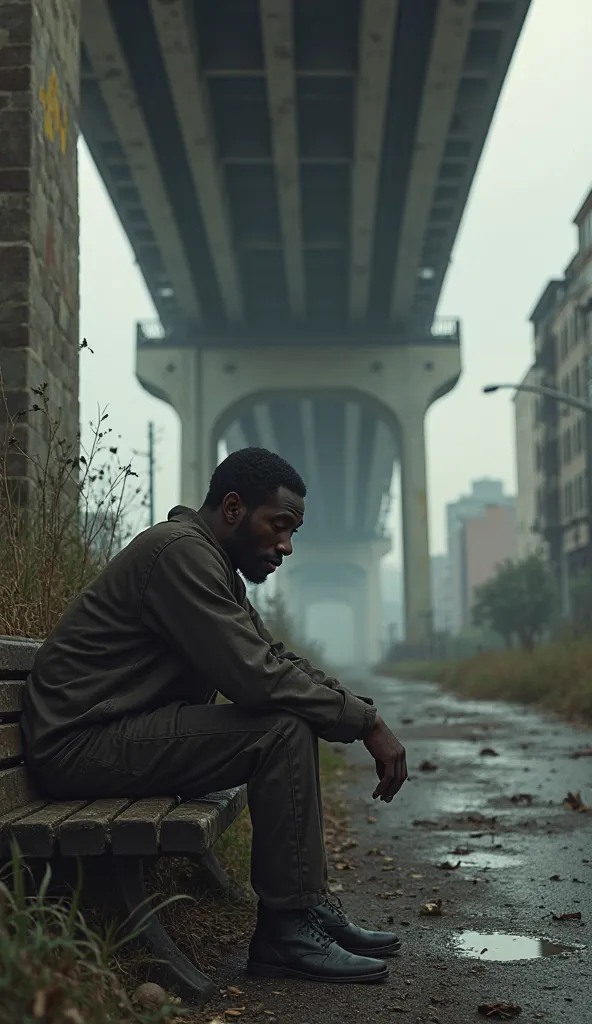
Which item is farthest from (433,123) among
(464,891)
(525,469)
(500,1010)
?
(525,469)

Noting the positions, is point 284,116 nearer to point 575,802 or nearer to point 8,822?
point 575,802

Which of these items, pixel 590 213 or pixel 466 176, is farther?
pixel 590 213

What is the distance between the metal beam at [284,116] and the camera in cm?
1894

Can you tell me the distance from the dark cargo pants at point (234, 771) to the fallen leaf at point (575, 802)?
3551 millimetres

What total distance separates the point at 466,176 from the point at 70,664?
80.8ft

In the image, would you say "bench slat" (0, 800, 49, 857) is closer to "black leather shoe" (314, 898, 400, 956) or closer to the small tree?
"black leather shoe" (314, 898, 400, 956)

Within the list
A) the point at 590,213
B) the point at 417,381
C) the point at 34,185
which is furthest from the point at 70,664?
the point at 590,213

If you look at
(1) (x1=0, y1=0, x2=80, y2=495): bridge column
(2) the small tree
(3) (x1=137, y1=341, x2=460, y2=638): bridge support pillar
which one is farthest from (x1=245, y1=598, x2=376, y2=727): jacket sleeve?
(3) (x1=137, y1=341, x2=460, y2=638): bridge support pillar

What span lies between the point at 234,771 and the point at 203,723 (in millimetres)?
146

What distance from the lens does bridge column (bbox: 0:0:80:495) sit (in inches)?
283

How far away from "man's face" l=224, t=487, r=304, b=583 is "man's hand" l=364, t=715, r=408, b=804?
1.75ft

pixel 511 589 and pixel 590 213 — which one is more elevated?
pixel 590 213

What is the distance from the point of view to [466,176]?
26375 mm

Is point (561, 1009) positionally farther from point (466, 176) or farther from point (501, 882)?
point (466, 176)
